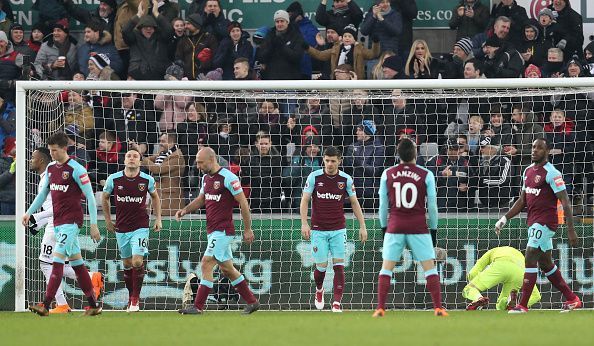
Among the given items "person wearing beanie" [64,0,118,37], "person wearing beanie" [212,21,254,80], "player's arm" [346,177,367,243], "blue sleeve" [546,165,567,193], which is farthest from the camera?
"person wearing beanie" [64,0,118,37]

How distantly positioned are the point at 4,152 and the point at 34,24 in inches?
144

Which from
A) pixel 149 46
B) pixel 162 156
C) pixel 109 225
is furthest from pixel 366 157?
pixel 149 46

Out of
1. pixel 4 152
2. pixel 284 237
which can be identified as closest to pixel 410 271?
pixel 284 237

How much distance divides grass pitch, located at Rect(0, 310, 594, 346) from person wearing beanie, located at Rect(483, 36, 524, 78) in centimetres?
541

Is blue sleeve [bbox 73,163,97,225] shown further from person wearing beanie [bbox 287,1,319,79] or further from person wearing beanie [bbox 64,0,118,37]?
person wearing beanie [bbox 64,0,118,37]

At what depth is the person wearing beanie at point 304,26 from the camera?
20.5 metres

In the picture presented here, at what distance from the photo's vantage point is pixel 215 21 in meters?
20.6

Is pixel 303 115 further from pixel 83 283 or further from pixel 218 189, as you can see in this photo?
pixel 83 283

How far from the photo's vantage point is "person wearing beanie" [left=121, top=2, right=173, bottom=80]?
66.7 ft

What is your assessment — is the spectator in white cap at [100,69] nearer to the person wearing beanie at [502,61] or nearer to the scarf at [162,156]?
the scarf at [162,156]

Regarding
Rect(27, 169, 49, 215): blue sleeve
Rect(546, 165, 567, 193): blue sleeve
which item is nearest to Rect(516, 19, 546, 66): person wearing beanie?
Rect(546, 165, 567, 193): blue sleeve

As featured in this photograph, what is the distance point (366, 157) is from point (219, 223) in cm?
367

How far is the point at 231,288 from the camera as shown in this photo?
18.0 metres

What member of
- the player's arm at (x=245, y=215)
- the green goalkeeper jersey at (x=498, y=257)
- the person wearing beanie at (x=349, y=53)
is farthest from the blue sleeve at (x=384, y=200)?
the person wearing beanie at (x=349, y=53)
